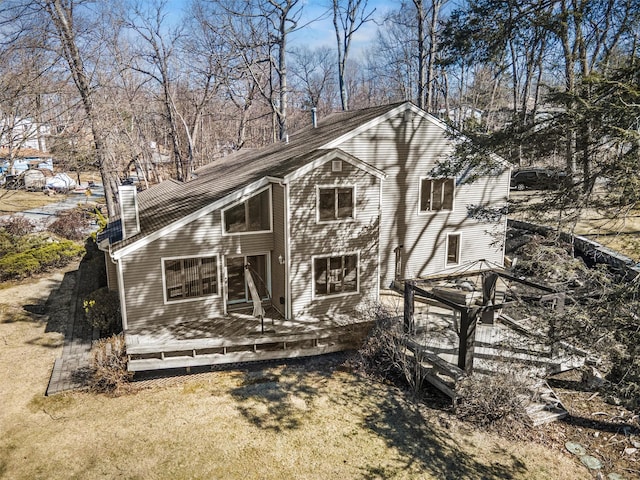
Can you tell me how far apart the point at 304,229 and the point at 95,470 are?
7991 mm

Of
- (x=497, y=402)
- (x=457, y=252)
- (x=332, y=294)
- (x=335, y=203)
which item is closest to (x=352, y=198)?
(x=335, y=203)

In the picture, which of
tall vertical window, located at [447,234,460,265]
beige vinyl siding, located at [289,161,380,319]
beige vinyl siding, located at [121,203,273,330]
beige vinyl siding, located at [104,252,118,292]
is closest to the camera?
beige vinyl siding, located at [121,203,273,330]

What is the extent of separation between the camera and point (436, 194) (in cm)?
1716

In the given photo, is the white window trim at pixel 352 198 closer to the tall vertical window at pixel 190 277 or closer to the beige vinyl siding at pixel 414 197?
the beige vinyl siding at pixel 414 197

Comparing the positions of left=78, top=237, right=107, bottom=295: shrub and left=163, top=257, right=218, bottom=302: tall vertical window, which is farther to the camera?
left=78, top=237, right=107, bottom=295: shrub

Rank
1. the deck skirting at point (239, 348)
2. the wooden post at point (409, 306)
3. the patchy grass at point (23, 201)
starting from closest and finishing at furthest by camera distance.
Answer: the deck skirting at point (239, 348) < the wooden post at point (409, 306) < the patchy grass at point (23, 201)

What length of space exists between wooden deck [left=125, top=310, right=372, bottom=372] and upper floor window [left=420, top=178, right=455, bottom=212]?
653cm

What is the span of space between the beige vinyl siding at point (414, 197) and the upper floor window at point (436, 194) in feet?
0.73

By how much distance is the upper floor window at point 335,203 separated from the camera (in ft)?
43.9

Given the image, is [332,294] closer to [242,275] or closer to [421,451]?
[242,275]

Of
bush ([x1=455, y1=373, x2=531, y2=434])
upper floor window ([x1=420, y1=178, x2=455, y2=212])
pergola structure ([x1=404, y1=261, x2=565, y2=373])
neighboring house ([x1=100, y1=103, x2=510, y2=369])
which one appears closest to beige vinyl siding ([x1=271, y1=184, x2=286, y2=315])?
neighboring house ([x1=100, y1=103, x2=510, y2=369])

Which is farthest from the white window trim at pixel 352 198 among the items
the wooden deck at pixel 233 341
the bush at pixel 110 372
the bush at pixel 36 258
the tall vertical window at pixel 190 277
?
the bush at pixel 36 258

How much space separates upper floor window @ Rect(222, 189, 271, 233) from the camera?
13164 millimetres

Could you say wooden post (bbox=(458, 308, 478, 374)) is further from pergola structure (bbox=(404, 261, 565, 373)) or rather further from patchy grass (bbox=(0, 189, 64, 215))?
patchy grass (bbox=(0, 189, 64, 215))
